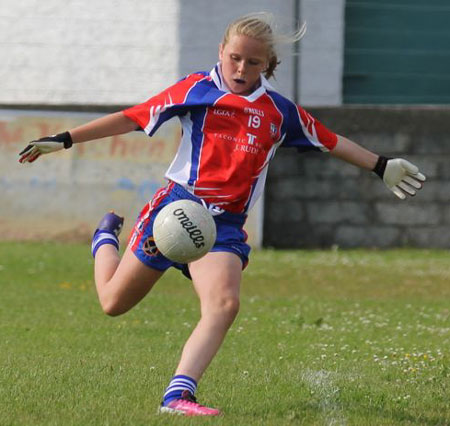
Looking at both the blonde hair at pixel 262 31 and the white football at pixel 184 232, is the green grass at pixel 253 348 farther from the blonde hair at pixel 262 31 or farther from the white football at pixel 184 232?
the blonde hair at pixel 262 31

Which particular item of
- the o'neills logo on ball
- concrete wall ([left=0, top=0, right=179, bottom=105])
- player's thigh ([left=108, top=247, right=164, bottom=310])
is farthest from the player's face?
concrete wall ([left=0, top=0, right=179, bottom=105])

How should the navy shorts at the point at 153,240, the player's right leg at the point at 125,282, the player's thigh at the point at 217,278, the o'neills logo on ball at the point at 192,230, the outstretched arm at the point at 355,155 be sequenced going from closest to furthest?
the o'neills logo on ball at the point at 192,230 < the player's thigh at the point at 217,278 < the navy shorts at the point at 153,240 < the player's right leg at the point at 125,282 < the outstretched arm at the point at 355,155

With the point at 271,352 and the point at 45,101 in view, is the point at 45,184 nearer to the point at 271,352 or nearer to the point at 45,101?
the point at 45,101

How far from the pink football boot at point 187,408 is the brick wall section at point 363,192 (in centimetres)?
1258

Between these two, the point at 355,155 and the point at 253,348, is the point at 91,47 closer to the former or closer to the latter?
the point at 253,348

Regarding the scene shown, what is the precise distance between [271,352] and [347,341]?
965 mm

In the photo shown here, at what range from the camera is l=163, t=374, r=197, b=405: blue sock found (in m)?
5.99

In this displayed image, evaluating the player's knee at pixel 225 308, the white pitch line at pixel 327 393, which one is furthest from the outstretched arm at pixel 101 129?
the white pitch line at pixel 327 393

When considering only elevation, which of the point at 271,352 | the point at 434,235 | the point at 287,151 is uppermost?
the point at 271,352

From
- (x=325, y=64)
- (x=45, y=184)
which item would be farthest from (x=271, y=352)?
(x=325, y=64)

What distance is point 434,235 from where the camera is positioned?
18719 millimetres

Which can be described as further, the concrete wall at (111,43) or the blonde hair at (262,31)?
the concrete wall at (111,43)

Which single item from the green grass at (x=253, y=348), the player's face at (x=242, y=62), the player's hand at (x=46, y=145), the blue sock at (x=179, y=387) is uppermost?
the player's face at (x=242, y=62)

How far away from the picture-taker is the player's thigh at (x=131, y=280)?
21.3ft
